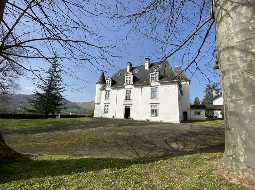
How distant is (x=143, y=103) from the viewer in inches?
1673

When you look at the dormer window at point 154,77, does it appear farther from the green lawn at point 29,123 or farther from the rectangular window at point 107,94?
the green lawn at point 29,123

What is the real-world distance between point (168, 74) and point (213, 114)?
26479 mm

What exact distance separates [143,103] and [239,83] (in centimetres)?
3777

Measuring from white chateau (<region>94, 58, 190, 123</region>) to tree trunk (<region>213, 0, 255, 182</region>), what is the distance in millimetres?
32812

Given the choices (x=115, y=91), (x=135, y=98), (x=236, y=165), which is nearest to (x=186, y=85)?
(x=135, y=98)

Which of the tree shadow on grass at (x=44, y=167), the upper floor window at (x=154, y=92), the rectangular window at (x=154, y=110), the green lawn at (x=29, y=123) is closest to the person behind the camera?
the tree shadow on grass at (x=44, y=167)

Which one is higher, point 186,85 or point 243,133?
point 186,85

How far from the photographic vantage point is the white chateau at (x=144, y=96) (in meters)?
39.8

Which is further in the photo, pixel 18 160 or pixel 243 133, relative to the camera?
pixel 18 160

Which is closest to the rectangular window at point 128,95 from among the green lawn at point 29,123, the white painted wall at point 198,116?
the white painted wall at point 198,116

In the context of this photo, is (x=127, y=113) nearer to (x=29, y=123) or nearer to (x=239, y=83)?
(x=29, y=123)

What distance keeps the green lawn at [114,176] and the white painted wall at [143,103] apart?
106ft

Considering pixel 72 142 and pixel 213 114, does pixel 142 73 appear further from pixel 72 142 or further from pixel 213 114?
pixel 72 142

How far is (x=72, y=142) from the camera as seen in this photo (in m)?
14.2
